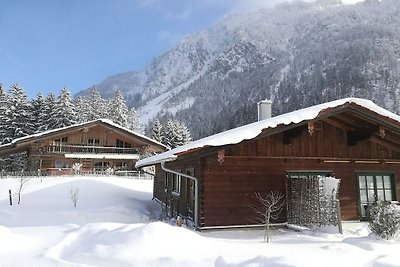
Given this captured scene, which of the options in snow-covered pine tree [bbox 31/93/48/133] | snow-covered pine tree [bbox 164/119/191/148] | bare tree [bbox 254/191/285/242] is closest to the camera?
bare tree [bbox 254/191/285/242]

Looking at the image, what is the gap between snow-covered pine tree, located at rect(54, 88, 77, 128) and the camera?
152 feet

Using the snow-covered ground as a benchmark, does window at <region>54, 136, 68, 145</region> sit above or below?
above

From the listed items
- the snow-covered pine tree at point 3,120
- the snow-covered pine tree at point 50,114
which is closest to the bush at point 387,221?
the snow-covered pine tree at point 50,114

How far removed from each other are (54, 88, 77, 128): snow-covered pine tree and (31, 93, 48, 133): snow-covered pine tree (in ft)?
6.75

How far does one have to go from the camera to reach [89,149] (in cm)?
3616

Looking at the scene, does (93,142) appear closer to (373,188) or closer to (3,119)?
(3,119)

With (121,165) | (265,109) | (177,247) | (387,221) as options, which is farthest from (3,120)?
(387,221)

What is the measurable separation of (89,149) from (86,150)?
0.37m

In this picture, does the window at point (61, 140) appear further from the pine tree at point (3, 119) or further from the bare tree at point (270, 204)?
the bare tree at point (270, 204)

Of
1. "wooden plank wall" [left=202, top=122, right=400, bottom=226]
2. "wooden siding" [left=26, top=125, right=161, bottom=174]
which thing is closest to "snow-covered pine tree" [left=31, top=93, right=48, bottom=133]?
"wooden siding" [left=26, top=125, right=161, bottom=174]

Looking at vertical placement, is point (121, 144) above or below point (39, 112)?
below

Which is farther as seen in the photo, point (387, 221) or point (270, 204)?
point (270, 204)

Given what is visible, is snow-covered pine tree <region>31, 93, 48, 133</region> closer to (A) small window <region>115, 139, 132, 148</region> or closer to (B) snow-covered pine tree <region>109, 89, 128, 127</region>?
(B) snow-covered pine tree <region>109, 89, 128, 127</region>

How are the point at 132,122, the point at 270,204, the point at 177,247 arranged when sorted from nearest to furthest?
the point at 177,247 → the point at 270,204 → the point at 132,122
